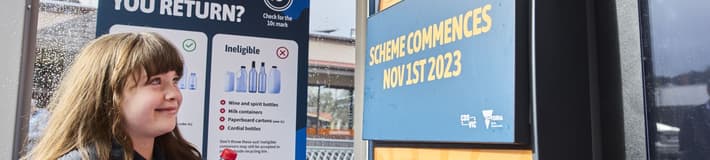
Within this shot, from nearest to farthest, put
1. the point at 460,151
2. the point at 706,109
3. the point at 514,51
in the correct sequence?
the point at 706,109 < the point at 514,51 < the point at 460,151

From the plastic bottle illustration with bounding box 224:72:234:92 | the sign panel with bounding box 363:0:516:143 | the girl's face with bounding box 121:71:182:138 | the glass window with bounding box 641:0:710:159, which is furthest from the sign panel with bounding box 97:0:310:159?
the glass window with bounding box 641:0:710:159

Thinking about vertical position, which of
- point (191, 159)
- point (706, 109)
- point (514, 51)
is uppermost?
point (514, 51)

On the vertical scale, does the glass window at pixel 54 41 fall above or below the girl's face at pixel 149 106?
above

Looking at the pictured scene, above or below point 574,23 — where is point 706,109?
below

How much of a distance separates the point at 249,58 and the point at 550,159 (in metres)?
1.23

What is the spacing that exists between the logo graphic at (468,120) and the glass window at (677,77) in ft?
1.15

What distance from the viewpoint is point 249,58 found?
2211 millimetres

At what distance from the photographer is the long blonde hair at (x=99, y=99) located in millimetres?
1119

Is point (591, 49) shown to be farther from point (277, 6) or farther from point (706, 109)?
point (277, 6)

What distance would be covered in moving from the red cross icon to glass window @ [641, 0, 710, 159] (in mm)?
1335

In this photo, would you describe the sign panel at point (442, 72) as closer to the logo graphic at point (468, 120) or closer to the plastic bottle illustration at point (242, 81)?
the logo graphic at point (468, 120)

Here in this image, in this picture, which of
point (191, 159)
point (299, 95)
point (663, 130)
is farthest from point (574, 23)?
point (299, 95)

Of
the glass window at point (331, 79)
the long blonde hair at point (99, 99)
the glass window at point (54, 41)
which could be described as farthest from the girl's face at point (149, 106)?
the glass window at point (331, 79)

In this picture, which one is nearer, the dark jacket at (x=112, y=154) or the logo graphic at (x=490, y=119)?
the dark jacket at (x=112, y=154)
